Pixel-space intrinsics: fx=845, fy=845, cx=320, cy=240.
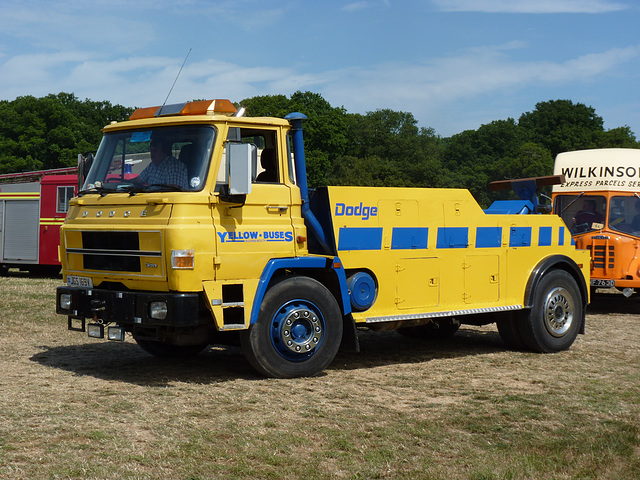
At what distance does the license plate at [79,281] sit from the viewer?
29.6ft

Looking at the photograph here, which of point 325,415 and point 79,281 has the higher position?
point 79,281

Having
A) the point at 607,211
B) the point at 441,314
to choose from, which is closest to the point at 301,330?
the point at 441,314

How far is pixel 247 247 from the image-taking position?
860 centimetres

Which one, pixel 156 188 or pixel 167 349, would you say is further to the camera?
pixel 167 349

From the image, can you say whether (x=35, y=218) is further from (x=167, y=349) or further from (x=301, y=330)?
(x=301, y=330)

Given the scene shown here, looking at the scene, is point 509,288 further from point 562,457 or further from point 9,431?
point 9,431

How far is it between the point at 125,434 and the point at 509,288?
5.97 meters

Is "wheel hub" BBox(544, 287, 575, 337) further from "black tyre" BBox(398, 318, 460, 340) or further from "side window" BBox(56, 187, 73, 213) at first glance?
"side window" BBox(56, 187, 73, 213)

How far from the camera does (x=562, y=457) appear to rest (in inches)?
238

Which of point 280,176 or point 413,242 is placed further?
point 413,242

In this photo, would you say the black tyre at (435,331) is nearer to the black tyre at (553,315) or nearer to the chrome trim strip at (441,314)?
the black tyre at (553,315)

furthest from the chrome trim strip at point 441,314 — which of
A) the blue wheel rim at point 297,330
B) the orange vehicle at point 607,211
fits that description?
the orange vehicle at point 607,211

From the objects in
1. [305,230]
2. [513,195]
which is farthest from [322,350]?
[513,195]

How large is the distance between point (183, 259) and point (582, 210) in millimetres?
11356
